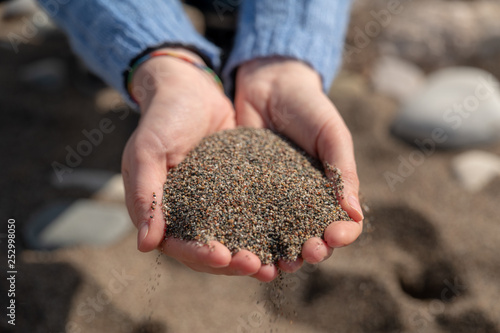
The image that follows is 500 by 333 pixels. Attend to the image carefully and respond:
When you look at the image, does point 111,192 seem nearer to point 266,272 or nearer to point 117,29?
point 117,29

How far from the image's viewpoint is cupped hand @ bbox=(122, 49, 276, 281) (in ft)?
3.88

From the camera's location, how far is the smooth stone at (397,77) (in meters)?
2.78

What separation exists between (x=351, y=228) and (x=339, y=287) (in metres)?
0.68

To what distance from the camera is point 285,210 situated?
1.29 metres

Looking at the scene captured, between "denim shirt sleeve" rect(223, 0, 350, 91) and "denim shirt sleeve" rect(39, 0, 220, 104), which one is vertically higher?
"denim shirt sleeve" rect(223, 0, 350, 91)

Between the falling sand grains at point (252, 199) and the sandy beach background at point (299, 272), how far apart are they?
546mm

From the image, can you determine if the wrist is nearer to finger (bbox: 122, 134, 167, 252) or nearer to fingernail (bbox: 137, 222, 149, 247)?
finger (bbox: 122, 134, 167, 252)

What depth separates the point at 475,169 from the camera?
7.47 ft

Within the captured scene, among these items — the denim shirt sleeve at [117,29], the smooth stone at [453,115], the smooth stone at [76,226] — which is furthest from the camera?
the smooth stone at [453,115]

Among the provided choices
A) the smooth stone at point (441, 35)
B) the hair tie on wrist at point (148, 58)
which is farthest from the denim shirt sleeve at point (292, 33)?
the smooth stone at point (441, 35)

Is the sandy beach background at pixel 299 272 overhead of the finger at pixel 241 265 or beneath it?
beneath

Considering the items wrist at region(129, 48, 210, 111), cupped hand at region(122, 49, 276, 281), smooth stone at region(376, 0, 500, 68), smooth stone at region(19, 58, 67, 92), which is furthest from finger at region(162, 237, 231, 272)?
smooth stone at region(376, 0, 500, 68)

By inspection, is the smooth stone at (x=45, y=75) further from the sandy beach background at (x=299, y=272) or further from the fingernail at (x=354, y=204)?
the fingernail at (x=354, y=204)

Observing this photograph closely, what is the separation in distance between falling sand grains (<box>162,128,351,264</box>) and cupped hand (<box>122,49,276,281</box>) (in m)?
0.04
